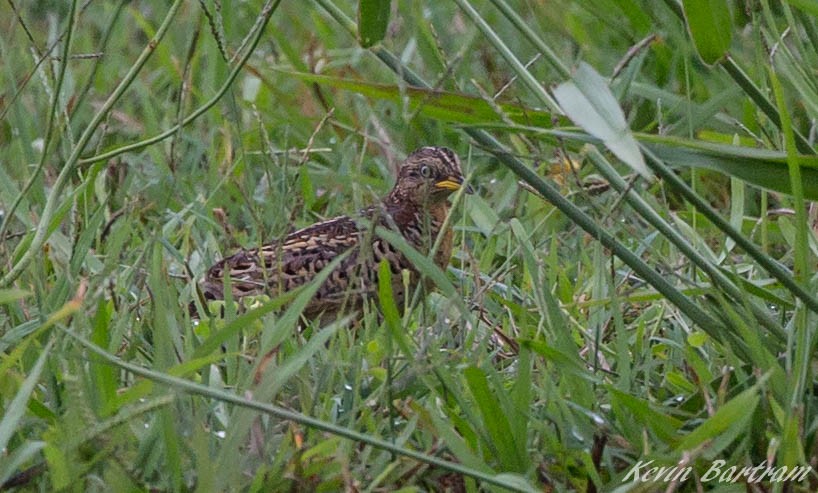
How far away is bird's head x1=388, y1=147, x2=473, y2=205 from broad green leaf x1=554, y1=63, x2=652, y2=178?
2.48 meters

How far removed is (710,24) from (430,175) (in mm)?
2532

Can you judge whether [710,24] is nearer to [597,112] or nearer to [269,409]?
[597,112]

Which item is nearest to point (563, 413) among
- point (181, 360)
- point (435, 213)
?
point (181, 360)

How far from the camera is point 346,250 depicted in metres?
4.41

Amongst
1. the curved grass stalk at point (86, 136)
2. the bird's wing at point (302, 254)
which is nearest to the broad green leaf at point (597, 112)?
the curved grass stalk at point (86, 136)

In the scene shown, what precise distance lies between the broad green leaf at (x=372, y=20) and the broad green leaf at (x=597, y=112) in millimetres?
393

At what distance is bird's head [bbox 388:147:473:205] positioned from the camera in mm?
5051

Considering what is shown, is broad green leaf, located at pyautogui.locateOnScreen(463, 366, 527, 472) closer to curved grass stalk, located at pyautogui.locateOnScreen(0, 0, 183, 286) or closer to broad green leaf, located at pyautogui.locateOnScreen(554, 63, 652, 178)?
broad green leaf, located at pyautogui.locateOnScreen(554, 63, 652, 178)

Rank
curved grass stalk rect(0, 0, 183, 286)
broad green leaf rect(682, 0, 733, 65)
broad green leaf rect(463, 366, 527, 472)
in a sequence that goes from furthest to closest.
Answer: curved grass stalk rect(0, 0, 183, 286)
broad green leaf rect(463, 366, 527, 472)
broad green leaf rect(682, 0, 733, 65)

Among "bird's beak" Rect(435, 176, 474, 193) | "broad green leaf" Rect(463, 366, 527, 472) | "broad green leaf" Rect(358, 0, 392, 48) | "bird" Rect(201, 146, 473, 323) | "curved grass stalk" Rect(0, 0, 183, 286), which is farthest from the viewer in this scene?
"bird's beak" Rect(435, 176, 474, 193)

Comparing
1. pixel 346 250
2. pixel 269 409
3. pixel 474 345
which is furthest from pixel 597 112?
pixel 346 250

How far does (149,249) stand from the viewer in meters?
3.68

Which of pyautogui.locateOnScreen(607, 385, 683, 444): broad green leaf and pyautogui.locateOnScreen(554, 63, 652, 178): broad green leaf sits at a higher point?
pyautogui.locateOnScreen(554, 63, 652, 178): broad green leaf

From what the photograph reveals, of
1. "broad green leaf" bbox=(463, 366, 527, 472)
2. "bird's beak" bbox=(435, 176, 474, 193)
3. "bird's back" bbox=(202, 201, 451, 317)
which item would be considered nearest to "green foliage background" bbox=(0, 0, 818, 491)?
"broad green leaf" bbox=(463, 366, 527, 472)
